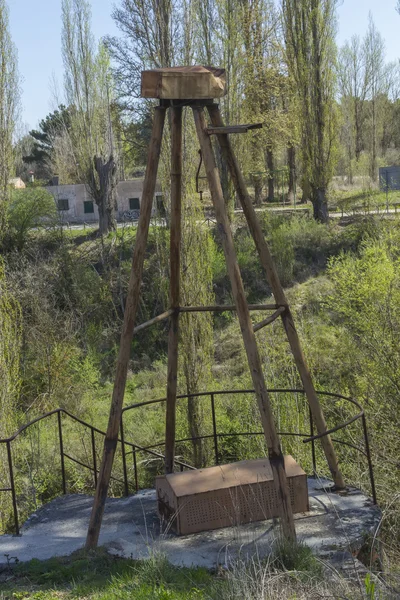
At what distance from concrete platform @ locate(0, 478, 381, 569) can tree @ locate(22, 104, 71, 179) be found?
40741mm

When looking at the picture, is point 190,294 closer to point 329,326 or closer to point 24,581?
point 329,326

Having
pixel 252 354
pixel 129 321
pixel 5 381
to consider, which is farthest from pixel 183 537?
pixel 5 381

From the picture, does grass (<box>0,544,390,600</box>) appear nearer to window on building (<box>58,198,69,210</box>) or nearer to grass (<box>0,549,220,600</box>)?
grass (<box>0,549,220,600</box>)

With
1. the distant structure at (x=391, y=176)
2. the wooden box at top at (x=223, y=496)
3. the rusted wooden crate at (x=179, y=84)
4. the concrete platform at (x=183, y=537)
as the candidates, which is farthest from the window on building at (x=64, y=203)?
the wooden box at top at (x=223, y=496)

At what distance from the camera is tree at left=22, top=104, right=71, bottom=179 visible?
1836 inches

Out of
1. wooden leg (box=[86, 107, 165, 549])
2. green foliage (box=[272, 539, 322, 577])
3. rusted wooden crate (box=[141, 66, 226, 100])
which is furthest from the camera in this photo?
wooden leg (box=[86, 107, 165, 549])

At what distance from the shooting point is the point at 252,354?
5.63 m

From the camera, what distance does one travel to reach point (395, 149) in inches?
2105

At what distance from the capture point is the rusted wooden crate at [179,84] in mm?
5906

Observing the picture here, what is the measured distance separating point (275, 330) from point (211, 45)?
1090 centimetres

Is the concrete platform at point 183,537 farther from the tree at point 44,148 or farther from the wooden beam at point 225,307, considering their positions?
the tree at point 44,148

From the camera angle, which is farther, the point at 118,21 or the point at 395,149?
the point at 395,149

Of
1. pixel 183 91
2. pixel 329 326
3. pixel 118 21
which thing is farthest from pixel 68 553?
pixel 118 21

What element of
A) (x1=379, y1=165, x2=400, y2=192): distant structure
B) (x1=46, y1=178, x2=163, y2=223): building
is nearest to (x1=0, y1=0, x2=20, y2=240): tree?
(x1=46, y1=178, x2=163, y2=223): building
